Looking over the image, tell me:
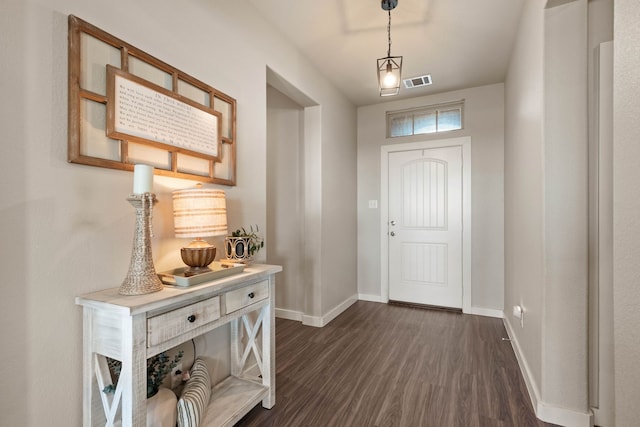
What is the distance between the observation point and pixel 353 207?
415 cm

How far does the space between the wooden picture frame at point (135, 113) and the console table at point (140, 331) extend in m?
0.60

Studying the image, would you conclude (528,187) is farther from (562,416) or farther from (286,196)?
(286,196)

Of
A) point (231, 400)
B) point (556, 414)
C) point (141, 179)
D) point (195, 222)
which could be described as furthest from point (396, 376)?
point (141, 179)

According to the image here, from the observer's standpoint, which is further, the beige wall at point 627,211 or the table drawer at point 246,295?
the table drawer at point 246,295

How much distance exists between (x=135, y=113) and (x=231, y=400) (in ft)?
5.08

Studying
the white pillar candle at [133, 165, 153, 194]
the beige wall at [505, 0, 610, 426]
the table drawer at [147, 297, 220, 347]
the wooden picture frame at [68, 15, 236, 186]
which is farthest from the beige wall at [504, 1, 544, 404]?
the white pillar candle at [133, 165, 153, 194]

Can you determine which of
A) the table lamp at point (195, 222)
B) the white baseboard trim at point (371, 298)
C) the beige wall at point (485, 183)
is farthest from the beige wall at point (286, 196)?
the table lamp at point (195, 222)

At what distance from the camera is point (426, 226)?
3887 mm

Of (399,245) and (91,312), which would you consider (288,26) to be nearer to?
(91,312)

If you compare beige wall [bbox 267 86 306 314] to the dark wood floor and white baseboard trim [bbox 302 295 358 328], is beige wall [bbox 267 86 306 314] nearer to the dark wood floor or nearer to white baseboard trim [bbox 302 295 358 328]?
white baseboard trim [bbox 302 295 358 328]

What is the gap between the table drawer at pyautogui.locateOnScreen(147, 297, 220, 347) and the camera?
117 centimetres

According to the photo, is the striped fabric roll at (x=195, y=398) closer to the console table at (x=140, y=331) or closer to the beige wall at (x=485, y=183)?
the console table at (x=140, y=331)

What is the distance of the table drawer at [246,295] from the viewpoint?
1.54 metres

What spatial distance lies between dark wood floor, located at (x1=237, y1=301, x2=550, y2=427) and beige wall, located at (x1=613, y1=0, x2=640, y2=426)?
132 cm
